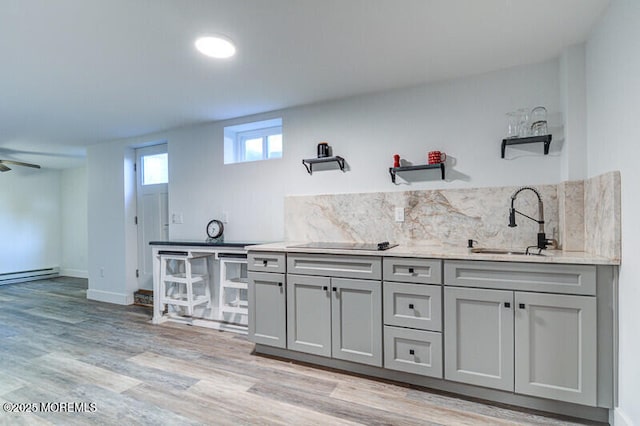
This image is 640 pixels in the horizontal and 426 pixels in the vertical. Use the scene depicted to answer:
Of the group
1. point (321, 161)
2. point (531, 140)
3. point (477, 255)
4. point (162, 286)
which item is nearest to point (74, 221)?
point (162, 286)

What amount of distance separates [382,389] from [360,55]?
2234 millimetres

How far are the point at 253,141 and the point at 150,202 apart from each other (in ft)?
5.93

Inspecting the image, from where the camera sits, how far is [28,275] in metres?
6.12

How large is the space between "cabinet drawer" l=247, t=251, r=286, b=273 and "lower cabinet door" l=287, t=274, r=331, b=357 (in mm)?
122

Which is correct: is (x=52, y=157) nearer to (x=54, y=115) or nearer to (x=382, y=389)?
(x=54, y=115)

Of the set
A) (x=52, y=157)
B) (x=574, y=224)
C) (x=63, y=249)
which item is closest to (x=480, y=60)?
(x=574, y=224)

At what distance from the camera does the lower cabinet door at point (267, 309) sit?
2541 millimetres

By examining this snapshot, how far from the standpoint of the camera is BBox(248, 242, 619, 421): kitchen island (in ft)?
5.70

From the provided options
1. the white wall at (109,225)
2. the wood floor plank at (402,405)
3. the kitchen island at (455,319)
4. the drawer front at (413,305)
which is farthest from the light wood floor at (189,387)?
the white wall at (109,225)

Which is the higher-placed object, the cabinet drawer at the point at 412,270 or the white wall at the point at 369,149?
the white wall at the point at 369,149

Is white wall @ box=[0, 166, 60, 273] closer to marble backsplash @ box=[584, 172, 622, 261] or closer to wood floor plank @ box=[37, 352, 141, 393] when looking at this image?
wood floor plank @ box=[37, 352, 141, 393]

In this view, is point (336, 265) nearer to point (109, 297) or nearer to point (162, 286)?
point (162, 286)

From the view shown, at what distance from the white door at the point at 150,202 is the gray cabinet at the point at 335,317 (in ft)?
8.33

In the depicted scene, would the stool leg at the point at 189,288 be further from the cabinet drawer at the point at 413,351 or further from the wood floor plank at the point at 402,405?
the cabinet drawer at the point at 413,351
